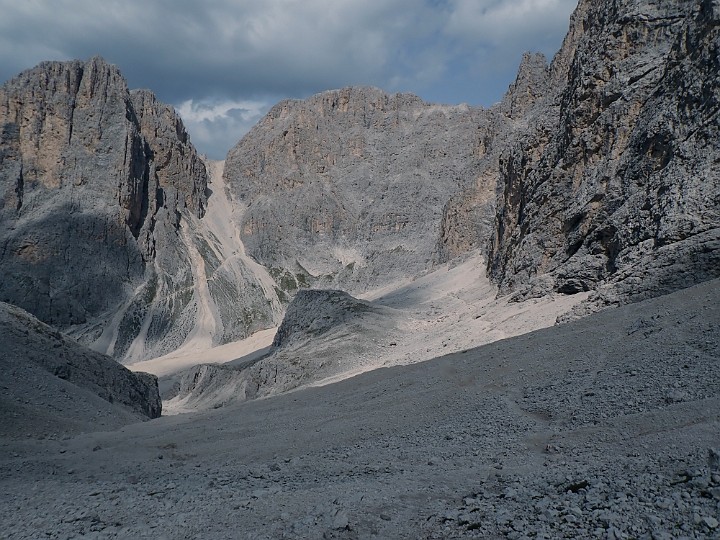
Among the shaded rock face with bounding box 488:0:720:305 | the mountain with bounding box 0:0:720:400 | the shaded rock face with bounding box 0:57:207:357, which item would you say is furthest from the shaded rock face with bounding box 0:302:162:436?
the shaded rock face with bounding box 0:57:207:357

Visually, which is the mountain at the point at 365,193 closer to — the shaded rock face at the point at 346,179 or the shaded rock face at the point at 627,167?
the shaded rock face at the point at 627,167

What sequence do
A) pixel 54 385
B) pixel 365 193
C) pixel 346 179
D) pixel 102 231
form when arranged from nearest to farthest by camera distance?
pixel 54 385 → pixel 102 231 → pixel 365 193 → pixel 346 179

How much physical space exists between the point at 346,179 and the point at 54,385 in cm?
9372

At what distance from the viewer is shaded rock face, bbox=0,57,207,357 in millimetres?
72125

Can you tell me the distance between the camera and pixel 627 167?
1877cm

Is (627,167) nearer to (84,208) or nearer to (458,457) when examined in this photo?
(458,457)

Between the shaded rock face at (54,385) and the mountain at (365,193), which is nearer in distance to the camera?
the shaded rock face at (54,385)

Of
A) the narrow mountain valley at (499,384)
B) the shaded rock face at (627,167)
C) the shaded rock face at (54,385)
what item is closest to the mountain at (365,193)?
the shaded rock face at (627,167)

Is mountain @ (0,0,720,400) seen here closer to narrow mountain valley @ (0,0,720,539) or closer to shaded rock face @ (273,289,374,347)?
narrow mountain valley @ (0,0,720,539)

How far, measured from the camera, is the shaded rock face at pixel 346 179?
95.2 m

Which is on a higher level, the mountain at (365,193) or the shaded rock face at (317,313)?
the mountain at (365,193)

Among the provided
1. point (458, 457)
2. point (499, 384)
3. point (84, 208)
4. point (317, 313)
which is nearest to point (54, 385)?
point (499, 384)

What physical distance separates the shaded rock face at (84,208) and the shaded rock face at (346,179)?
18.7 m

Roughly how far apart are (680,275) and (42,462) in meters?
13.6
